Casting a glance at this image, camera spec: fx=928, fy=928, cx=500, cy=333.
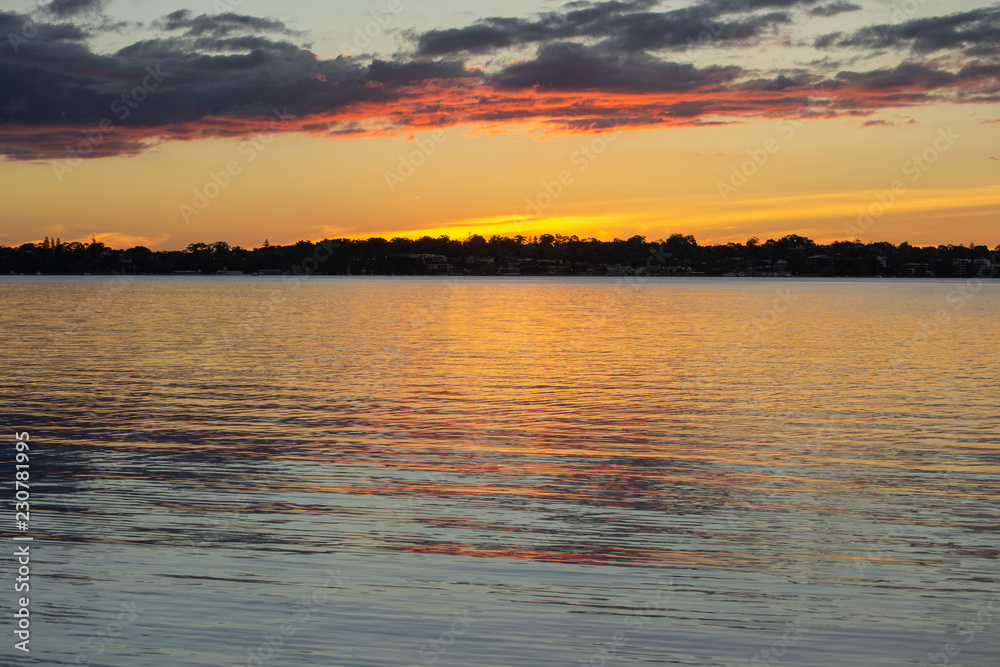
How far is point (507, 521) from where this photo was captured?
563 inches

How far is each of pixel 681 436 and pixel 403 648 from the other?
45.2 feet

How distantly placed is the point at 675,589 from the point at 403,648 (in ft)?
11.6

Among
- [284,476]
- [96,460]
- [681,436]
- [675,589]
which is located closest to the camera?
[675,589]

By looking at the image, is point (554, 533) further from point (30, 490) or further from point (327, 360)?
point (327, 360)

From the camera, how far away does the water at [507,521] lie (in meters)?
9.95

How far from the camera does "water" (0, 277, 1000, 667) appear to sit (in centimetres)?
995

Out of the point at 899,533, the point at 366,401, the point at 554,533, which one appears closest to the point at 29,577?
the point at 554,533

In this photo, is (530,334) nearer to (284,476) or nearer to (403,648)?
(284,476)

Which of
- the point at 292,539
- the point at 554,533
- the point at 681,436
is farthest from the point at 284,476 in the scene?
the point at 681,436

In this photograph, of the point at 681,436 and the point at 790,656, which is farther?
the point at 681,436

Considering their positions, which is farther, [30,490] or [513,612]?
[30,490]

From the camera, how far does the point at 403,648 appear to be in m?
9.63

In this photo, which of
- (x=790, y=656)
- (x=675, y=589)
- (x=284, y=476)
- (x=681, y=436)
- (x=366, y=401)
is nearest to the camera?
(x=790, y=656)

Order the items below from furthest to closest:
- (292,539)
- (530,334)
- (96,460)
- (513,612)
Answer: (530,334) < (96,460) < (292,539) < (513,612)
